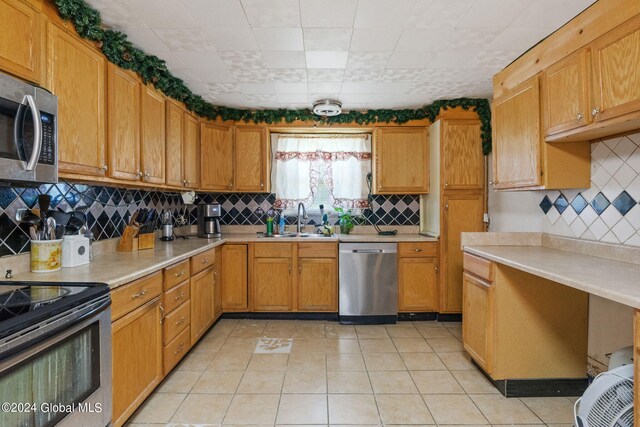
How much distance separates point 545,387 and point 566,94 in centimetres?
187

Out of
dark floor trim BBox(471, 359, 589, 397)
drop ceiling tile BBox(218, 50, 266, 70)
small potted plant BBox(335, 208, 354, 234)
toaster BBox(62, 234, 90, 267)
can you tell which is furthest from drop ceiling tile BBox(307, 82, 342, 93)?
dark floor trim BBox(471, 359, 589, 397)

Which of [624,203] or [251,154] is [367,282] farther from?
[624,203]

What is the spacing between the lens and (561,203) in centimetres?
262

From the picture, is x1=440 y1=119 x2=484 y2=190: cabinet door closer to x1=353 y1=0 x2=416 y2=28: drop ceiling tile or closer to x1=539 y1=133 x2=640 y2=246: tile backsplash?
x1=539 y1=133 x2=640 y2=246: tile backsplash

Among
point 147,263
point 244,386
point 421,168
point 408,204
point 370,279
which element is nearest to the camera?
point 147,263

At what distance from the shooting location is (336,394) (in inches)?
89.6

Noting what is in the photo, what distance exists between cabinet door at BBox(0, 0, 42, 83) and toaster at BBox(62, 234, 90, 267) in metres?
0.88

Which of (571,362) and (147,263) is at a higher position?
(147,263)

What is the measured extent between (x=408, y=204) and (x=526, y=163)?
1897 millimetres

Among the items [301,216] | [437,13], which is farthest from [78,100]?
[301,216]

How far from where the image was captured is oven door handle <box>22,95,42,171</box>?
1.50 meters

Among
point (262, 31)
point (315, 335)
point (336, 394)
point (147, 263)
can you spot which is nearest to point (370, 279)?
point (315, 335)

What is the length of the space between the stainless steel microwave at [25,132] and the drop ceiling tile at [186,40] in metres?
0.97

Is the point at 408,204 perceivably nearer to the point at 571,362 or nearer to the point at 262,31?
the point at 571,362
